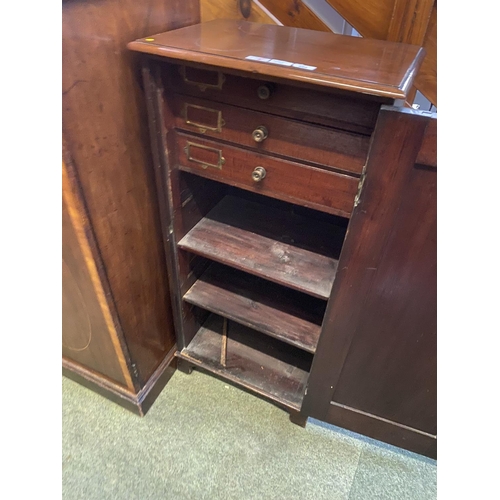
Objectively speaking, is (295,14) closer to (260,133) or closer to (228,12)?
(228,12)

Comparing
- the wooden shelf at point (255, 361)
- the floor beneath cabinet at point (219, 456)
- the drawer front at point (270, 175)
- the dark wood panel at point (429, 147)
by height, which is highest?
the dark wood panel at point (429, 147)

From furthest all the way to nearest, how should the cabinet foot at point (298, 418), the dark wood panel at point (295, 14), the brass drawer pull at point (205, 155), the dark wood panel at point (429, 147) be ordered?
the cabinet foot at point (298, 418) → the dark wood panel at point (295, 14) → the brass drawer pull at point (205, 155) → the dark wood panel at point (429, 147)

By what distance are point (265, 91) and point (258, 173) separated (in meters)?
0.16

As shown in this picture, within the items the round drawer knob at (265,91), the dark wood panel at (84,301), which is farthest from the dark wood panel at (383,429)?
the round drawer knob at (265,91)

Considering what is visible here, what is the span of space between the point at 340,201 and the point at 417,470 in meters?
0.91

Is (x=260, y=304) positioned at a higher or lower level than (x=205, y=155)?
lower

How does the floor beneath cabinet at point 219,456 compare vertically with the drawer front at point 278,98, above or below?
below

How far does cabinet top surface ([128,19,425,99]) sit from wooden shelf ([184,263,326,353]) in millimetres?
688

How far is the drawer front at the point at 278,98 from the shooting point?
66cm

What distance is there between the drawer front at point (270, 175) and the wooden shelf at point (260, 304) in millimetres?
435

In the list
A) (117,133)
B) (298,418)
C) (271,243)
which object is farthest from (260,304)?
(117,133)

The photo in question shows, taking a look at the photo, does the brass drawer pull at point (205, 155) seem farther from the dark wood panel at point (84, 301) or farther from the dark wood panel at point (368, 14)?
the dark wood panel at point (368, 14)

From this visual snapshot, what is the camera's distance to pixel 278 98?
2.32 feet
